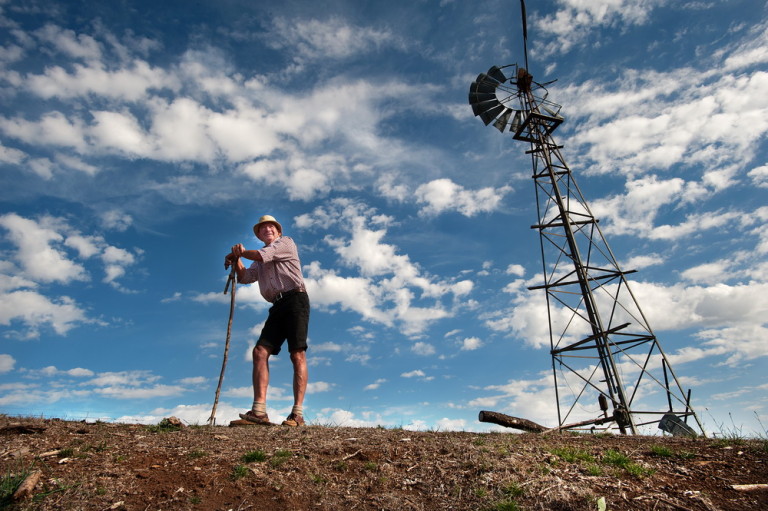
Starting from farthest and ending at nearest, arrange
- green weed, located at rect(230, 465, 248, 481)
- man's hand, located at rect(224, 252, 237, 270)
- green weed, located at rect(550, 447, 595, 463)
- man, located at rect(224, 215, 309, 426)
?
man's hand, located at rect(224, 252, 237, 270)
man, located at rect(224, 215, 309, 426)
green weed, located at rect(550, 447, 595, 463)
green weed, located at rect(230, 465, 248, 481)

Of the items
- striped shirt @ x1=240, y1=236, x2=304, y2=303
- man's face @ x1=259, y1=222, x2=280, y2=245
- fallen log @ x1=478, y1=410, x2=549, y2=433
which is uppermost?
man's face @ x1=259, y1=222, x2=280, y2=245

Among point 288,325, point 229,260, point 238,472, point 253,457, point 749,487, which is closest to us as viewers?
point 238,472

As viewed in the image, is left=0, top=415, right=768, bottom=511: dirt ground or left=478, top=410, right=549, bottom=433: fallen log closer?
left=0, top=415, right=768, bottom=511: dirt ground

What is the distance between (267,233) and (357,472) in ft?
16.5

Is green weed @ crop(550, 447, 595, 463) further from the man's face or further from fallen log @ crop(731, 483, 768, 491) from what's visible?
the man's face

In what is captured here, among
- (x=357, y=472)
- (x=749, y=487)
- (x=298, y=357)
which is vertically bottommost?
(x=749, y=487)

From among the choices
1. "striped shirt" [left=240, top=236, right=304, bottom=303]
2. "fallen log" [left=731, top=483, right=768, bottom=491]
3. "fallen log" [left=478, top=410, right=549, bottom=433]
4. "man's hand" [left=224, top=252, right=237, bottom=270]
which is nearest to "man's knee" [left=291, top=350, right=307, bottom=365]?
"striped shirt" [left=240, top=236, right=304, bottom=303]

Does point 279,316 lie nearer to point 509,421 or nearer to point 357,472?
point 357,472

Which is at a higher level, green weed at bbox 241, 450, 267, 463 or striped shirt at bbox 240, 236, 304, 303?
striped shirt at bbox 240, 236, 304, 303

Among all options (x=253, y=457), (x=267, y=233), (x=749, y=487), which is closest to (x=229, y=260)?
(x=267, y=233)

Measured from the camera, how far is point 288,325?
8.09m

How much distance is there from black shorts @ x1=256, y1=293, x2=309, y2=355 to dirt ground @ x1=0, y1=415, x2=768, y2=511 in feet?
5.45

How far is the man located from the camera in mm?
7855

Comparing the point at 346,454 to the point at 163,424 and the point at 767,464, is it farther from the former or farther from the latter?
the point at 767,464
